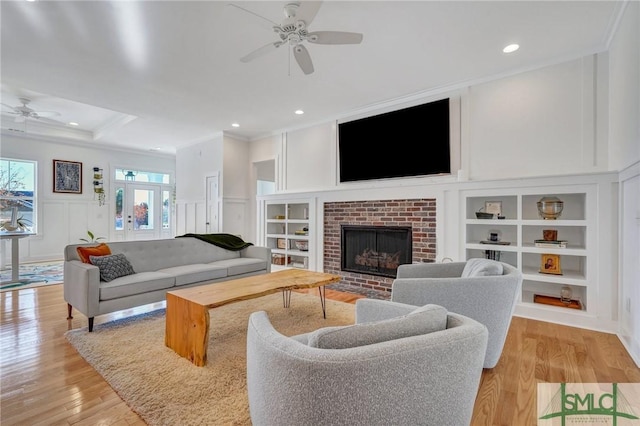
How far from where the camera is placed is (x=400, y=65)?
3365 mm

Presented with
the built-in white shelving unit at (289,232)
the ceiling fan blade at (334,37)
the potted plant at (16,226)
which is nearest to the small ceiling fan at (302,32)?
the ceiling fan blade at (334,37)

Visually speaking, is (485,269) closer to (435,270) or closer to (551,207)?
(435,270)

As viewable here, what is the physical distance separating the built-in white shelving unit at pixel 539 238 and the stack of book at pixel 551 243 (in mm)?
47

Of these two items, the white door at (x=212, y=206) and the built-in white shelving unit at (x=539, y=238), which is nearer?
the built-in white shelving unit at (x=539, y=238)

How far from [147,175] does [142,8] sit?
7.22 meters

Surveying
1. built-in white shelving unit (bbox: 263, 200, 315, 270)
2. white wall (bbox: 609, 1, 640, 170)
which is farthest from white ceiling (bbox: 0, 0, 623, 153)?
built-in white shelving unit (bbox: 263, 200, 315, 270)

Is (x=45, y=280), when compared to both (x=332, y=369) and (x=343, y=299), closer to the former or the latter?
(x=343, y=299)

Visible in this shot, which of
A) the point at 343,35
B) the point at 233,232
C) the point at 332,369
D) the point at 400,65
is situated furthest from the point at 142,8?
the point at 233,232

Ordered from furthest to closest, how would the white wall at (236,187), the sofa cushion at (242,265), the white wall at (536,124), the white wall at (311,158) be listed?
the white wall at (236,187) → the white wall at (311,158) → the sofa cushion at (242,265) → the white wall at (536,124)

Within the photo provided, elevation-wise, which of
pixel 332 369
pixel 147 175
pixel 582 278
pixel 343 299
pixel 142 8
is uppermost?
pixel 142 8

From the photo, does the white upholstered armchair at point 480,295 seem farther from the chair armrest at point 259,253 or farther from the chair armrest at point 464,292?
the chair armrest at point 259,253

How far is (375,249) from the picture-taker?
452 centimetres

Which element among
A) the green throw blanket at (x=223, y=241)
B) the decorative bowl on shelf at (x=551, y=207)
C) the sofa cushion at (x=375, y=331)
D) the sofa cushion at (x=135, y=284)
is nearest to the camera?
the sofa cushion at (x=375, y=331)

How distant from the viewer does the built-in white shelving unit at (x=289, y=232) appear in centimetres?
538
